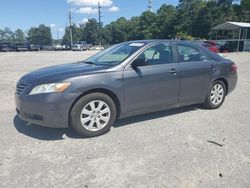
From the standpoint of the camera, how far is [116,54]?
5.28 m

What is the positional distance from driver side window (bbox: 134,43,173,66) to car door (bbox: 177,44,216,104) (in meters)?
0.24

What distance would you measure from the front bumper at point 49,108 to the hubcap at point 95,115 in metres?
0.29

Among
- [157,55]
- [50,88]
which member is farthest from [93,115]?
[157,55]

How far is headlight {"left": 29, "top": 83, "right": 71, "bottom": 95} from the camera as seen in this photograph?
4.15 m

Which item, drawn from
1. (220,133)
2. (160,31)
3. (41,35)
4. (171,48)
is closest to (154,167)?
(220,133)

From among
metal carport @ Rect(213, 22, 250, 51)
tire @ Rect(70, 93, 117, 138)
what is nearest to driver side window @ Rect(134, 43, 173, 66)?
tire @ Rect(70, 93, 117, 138)

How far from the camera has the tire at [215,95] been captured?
237 inches

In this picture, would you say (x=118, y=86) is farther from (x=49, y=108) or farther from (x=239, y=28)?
(x=239, y=28)

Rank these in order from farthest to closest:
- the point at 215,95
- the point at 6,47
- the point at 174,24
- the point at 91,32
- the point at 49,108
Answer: the point at 91,32 → the point at 174,24 → the point at 6,47 → the point at 215,95 → the point at 49,108

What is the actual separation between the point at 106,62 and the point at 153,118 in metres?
1.46

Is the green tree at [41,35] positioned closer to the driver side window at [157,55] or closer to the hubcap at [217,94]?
the hubcap at [217,94]

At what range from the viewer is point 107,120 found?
4582 millimetres

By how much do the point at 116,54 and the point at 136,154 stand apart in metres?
2.18

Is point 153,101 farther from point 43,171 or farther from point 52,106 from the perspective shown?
point 43,171
